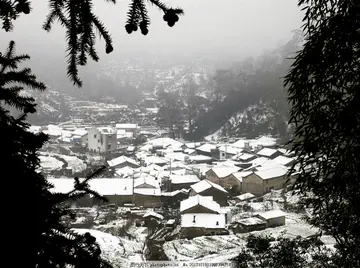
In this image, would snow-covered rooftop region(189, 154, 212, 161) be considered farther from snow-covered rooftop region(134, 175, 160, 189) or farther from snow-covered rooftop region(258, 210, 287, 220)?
snow-covered rooftop region(258, 210, 287, 220)

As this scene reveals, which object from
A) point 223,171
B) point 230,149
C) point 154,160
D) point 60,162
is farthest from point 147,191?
point 230,149

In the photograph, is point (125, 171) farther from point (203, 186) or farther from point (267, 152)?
point (267, 152)

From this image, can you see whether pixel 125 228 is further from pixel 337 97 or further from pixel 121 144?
pixel 121 144

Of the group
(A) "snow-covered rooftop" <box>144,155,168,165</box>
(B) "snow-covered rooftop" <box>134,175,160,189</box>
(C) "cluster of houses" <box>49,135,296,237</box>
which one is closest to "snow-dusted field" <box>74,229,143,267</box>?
(C) "cluster of houses" <box>49,135,296,237</box>

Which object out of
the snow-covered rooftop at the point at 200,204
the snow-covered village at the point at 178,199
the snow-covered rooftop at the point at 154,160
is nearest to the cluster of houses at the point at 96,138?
the snow-covered village at the point at 178,199

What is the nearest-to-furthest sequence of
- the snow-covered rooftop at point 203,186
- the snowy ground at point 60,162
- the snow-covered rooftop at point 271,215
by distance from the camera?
the snow-covered rooftop at point 271,215 < the snow-covered rooftop at point 203,186 < the snowy ground at point 60,162

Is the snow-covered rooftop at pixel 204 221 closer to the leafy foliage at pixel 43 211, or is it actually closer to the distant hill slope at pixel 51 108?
the leafy foliage at pixel 43 211
